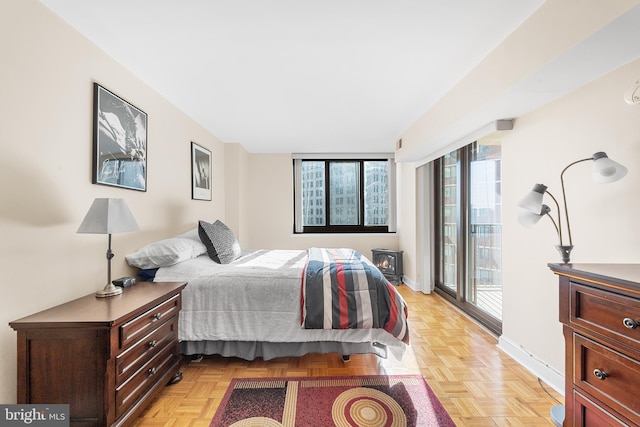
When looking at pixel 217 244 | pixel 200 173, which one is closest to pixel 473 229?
pixel 217 244

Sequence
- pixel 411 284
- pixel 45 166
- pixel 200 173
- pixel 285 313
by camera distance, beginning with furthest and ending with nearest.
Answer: pixel 411 284
pixel 200 173
pixel 285 313
pixel 45 166

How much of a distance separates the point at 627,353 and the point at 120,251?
3002mm

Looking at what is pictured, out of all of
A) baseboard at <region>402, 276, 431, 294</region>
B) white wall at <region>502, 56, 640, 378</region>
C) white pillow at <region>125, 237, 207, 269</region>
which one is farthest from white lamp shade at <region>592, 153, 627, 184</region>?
baseboard at <region>402, 276, 431, 294</region>

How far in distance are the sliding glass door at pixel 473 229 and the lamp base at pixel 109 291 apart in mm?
3342

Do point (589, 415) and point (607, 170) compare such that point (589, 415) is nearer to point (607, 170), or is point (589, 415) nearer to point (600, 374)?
point (600, 374)

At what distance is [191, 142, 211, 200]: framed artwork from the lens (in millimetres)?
3432

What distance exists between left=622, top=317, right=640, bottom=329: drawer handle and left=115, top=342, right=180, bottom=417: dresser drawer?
2297 millimetres

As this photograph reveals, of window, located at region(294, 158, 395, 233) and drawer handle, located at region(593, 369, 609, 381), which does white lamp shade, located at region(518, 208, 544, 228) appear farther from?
window, located at region(294, 158, 395, 233)

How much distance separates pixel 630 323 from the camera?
106cm

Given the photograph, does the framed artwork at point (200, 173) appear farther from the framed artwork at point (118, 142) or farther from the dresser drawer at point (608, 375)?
the dresser drawer at point (608, 375)

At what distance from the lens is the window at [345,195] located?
5.49m

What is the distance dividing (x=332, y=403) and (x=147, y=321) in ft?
4.17

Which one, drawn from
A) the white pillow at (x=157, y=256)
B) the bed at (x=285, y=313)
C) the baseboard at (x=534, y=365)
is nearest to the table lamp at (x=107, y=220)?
the white pillow at (x=157, y=256)

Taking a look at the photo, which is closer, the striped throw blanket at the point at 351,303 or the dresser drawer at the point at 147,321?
the dresser drawer at the point at 147,321
